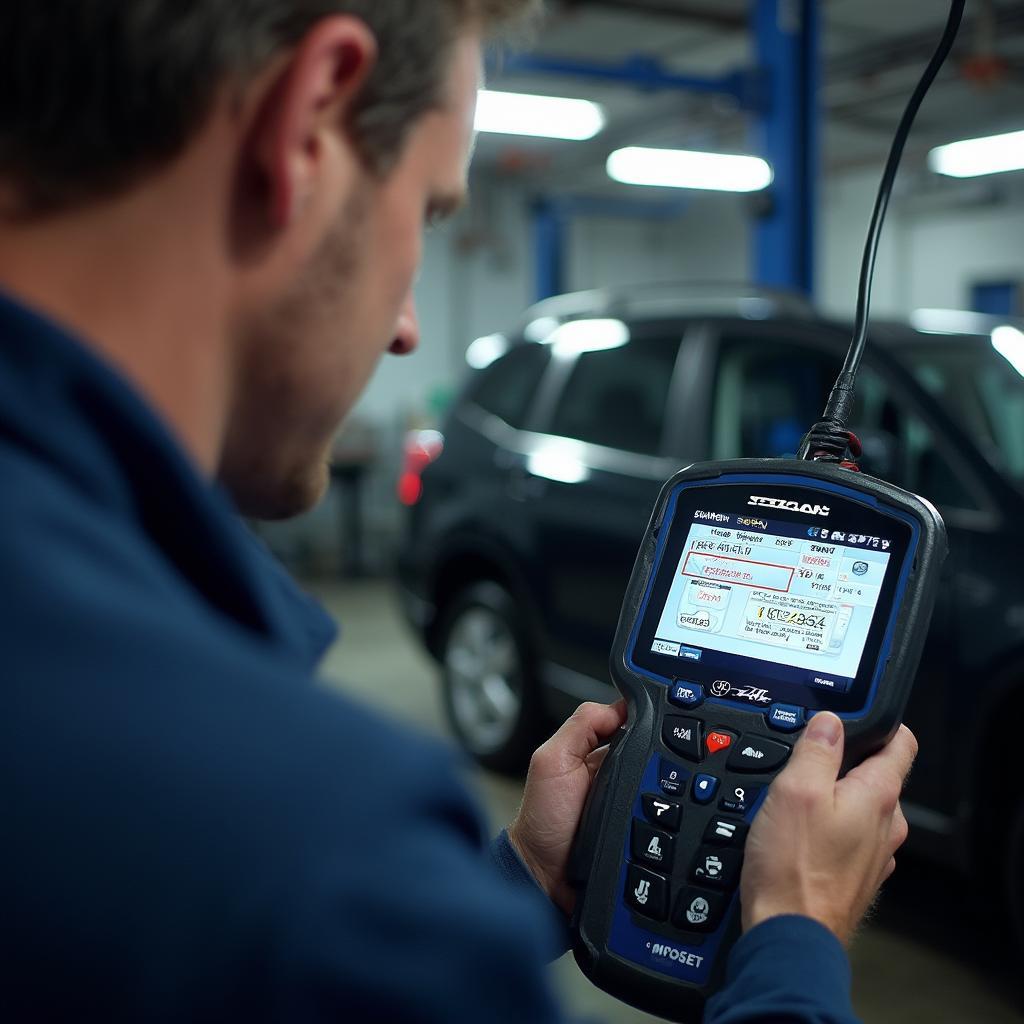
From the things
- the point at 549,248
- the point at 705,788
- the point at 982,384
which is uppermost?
the point at 705,788

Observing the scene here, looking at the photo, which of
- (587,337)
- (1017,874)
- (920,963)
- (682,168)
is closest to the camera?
(1017,874)

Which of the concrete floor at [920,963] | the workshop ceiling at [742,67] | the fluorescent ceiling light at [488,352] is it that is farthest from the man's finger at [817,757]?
the workshop ceiling at [742,67]

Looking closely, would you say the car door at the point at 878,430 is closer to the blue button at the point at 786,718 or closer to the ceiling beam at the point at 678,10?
the blue button at the point at 786,718

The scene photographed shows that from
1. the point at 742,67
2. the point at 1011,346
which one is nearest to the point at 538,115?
the point at 742,67

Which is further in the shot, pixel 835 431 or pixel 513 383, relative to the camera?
pixel 513 383

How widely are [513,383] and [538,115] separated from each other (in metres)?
2.69

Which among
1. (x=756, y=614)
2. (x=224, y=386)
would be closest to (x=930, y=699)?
(x=756, y=614)

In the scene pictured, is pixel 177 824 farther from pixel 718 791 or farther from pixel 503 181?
pixel 503 181

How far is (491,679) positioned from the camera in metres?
3.79

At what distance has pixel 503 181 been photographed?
12242 mm

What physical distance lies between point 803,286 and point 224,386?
15.4ft

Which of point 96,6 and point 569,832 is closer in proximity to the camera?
point 96,6

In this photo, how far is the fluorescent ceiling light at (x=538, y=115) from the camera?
5832 millimetres

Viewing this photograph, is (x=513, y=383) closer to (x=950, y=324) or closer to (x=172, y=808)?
(x=950, y=324)
